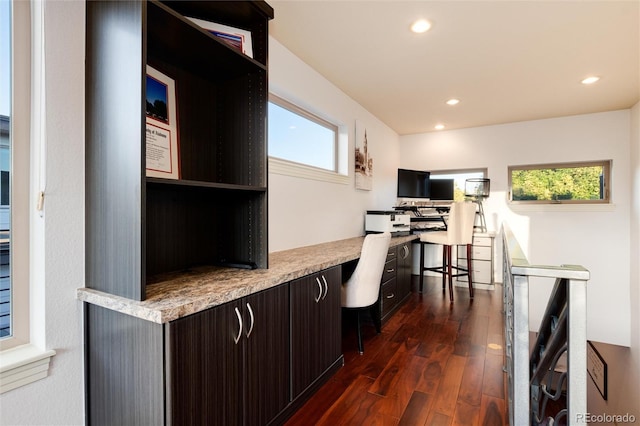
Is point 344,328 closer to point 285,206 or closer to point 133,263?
point 285,206

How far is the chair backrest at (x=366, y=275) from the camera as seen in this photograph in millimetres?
2293

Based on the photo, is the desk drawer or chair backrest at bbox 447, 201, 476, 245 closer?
the desk drawer

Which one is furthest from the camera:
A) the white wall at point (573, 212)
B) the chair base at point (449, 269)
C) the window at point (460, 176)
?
the window at point (460, 176)

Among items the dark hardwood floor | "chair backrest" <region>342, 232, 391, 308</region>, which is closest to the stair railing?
the dark hardwood floor

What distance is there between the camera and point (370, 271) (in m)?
2.37

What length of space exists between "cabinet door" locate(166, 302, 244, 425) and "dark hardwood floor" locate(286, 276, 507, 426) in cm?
58

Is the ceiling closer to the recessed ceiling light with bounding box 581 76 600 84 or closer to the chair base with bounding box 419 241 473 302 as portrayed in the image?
the recessed ceiling light with bounding box 581 76 600 84

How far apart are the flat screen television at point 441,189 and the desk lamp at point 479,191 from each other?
226 millimetres

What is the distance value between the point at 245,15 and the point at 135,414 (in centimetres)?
186

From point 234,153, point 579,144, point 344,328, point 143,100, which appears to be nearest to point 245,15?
point 234,153

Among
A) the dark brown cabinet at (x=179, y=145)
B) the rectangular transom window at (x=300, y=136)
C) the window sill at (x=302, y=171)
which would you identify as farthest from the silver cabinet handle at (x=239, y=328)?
the rectangular transom window at (x=300, y=136)

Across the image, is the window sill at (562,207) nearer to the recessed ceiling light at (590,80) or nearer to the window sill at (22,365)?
the recessed ceiling light at (590,80)

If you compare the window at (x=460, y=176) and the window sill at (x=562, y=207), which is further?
the window at (x=460, y=176)

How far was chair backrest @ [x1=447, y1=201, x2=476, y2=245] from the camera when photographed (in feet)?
12.3
